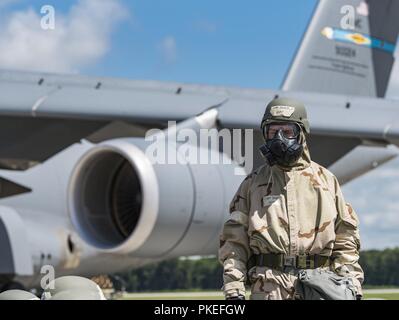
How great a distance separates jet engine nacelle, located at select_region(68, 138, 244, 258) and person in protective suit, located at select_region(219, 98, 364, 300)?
3.18m

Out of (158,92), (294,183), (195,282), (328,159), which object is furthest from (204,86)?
(195,282)

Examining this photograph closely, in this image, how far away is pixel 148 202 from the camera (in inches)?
249

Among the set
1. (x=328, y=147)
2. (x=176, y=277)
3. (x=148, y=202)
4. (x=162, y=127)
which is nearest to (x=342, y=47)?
(x=328, y=147)

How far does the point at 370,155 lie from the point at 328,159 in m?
1.14

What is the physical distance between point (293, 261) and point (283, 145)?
0.40 metres

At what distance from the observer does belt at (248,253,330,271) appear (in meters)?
3.00

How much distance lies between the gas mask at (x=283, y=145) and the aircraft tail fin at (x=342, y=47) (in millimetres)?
6903

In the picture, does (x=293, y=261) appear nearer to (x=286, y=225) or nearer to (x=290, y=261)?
(x=290, y=261)

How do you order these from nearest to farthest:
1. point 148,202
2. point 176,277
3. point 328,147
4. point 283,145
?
point 283,145 < point 148,202 < point 328,147 < point 176,277

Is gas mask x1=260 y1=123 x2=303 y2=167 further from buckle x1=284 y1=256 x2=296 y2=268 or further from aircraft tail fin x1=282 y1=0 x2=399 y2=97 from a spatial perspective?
aircraft tail fin x1=282 y1=0 x2=399 y2=97

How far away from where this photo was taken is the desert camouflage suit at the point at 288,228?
3.00m

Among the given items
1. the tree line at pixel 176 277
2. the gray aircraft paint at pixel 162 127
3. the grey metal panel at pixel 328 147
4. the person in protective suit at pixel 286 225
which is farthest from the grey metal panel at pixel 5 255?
the tree line at pixel 176 277

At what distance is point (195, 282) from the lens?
27203 mm

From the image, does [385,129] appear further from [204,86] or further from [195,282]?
[195,282]
